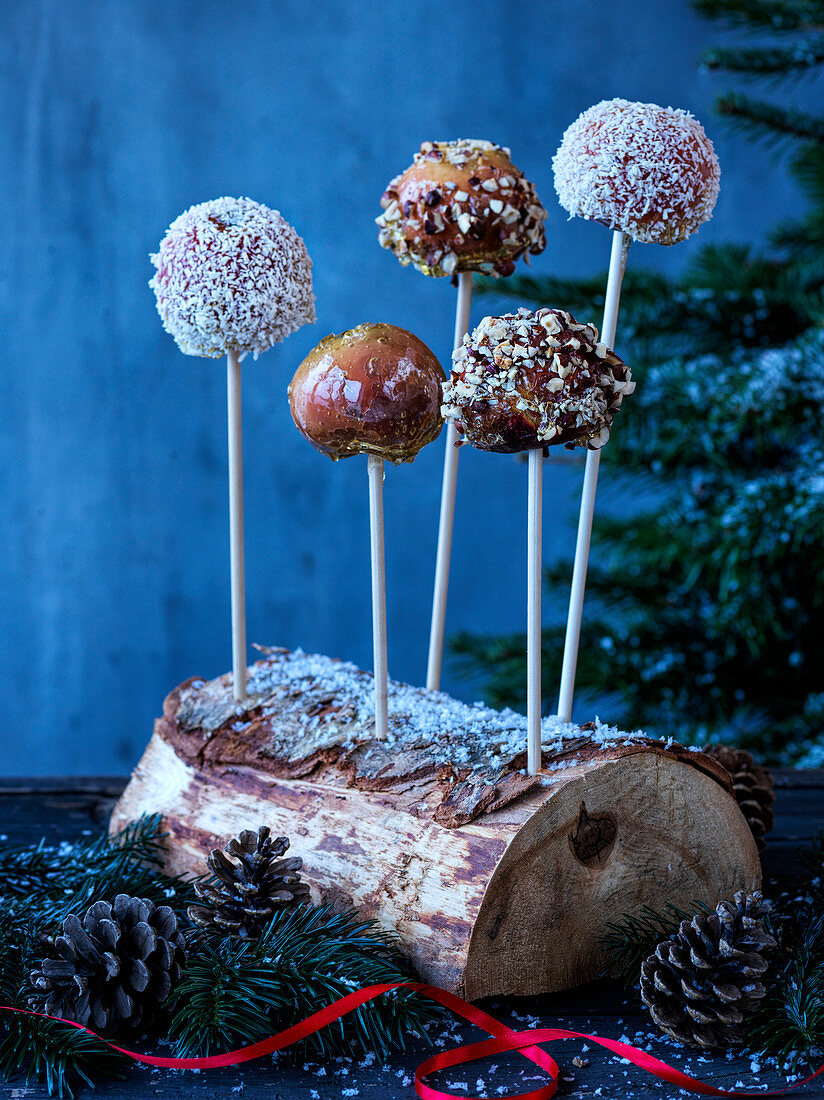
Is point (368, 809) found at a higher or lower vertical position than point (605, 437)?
lower

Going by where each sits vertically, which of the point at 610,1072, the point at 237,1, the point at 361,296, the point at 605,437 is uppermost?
the point at 237,1

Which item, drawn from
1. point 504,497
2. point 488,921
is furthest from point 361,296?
point 488,921

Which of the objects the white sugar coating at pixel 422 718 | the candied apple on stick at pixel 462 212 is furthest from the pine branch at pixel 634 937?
the candied apple on stick at pixel 462 212

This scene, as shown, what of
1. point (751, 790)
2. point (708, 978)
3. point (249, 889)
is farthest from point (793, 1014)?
point (249, 889)

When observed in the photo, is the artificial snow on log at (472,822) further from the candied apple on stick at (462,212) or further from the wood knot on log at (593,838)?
the candied apple on stick at (462,212)

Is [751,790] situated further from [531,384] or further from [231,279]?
[231,279]

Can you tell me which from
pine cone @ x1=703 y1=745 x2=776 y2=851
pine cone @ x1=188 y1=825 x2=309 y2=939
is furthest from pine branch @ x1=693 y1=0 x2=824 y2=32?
pine cone @ x1=188 y1=825 x2=309 y2=939

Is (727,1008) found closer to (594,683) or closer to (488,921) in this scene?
(488,921)
